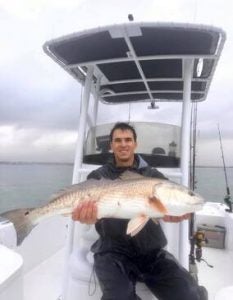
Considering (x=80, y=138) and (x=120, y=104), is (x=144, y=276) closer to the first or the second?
(x=80, y=138)

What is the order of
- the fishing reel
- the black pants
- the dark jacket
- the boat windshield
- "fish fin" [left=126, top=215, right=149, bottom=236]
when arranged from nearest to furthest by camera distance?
"fish fin" [left=126, top=215, right=149, bottom=236], the black pants, the dark jacket, the boat windshield, the fishing reel

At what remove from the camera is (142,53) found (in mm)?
3975

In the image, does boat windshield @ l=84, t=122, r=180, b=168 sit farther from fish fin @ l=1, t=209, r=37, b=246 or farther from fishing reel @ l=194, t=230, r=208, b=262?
fishing reel @ l=194, t=230, r=208, b=262

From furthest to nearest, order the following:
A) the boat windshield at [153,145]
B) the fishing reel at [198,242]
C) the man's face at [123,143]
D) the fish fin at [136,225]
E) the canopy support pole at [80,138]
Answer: the fishing reel at [198,242], the boat windshield at [153,145], the canopy support pole at [80,138], the man's face at [123,143], the fish fin at [136,225]

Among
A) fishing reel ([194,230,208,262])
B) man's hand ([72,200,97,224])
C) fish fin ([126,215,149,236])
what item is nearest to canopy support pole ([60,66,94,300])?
man's hand ([72,200,97,224])

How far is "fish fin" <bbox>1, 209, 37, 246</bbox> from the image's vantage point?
2725mm

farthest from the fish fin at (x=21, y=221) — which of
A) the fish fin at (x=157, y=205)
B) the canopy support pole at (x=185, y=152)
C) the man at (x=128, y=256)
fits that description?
the canopy support pole at (x=185, y=152)

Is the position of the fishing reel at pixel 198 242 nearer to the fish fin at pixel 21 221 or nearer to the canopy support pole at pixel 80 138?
the canopy support pole at pixel 80 138

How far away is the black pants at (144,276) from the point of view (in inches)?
109

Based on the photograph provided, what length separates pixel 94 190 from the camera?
2822 millimetres

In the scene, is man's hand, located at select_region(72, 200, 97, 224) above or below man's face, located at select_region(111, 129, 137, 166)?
below

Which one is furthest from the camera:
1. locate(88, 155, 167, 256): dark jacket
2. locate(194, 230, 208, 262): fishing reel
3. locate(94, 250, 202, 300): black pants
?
locate(194, 230, 208, 262): fishing reel

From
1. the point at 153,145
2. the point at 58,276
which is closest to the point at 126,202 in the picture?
the point at 153,145

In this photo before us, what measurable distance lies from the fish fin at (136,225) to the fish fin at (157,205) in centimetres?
12
